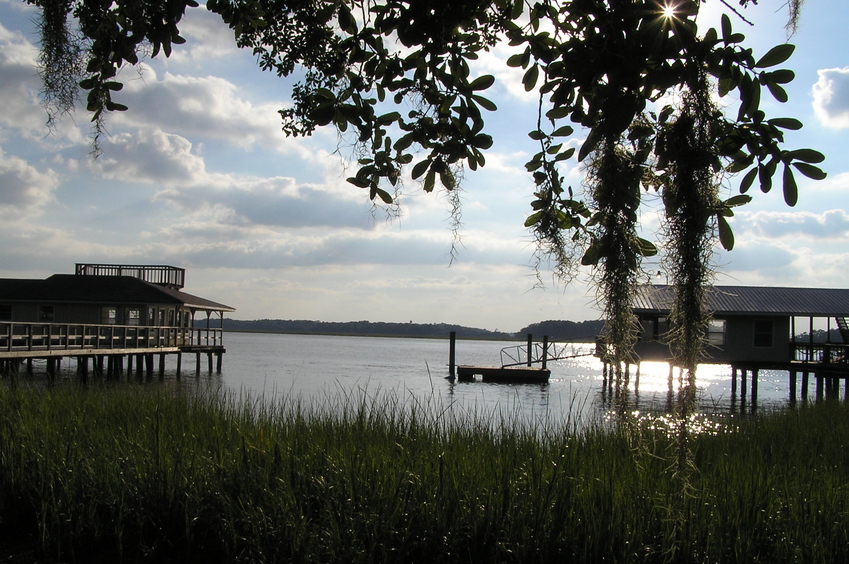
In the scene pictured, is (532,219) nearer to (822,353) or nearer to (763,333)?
(763,333)

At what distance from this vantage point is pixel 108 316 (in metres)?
37.9

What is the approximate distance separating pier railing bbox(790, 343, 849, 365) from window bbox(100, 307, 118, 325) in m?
34.2

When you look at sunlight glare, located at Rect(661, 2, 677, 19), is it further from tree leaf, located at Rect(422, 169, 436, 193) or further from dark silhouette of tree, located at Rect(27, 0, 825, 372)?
tree leaf, located at Rect(422, 169, 436, 193)

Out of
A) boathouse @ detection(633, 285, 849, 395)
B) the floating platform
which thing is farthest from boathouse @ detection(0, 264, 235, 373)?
boathouse @ detection(633, 285, 849, 395)

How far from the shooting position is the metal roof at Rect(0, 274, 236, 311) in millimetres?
37000

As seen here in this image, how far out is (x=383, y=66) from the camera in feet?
14.8

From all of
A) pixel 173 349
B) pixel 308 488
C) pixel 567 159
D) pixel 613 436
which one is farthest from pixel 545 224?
pixel 173 349

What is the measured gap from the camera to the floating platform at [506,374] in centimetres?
4031

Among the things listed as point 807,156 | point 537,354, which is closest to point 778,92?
point 807,156

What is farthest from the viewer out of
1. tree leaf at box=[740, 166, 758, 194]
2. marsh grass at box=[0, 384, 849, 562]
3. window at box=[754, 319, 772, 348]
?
window at box=[754, 319, 772, 348]

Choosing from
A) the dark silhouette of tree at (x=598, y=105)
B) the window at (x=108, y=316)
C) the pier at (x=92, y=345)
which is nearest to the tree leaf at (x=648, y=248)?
the dark silhouette of tree at (x=598, y=105)

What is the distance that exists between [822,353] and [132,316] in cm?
3482

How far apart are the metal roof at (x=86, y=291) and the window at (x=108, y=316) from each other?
0.85 m

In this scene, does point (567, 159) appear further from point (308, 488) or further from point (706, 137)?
point (308, 488)
